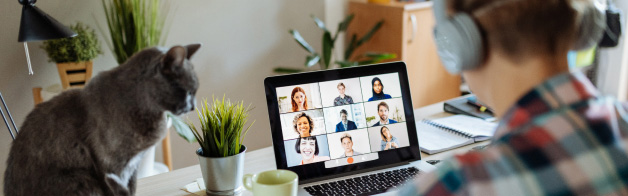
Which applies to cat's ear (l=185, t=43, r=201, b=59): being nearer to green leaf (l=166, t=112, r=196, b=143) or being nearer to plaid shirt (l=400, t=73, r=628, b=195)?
green leaf (l=166, t=112, r=196, b=143)

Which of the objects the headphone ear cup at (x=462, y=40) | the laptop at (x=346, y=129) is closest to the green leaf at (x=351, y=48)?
the laptop at (x=346, y=129)

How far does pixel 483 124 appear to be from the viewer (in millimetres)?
1907

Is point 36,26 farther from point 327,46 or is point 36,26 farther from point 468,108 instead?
point 327,46

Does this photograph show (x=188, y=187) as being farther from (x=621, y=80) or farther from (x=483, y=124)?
(x=621, y=80)

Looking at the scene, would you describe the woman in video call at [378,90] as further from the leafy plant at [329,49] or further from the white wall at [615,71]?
the white wall at [615,71]

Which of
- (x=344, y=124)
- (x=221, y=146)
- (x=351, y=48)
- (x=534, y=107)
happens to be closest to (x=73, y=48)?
(x=221, y=146)

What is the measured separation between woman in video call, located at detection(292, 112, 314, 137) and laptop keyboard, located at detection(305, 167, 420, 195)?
14 centimetres

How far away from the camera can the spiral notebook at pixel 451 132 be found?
1733 millimetres

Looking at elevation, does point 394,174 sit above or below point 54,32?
below

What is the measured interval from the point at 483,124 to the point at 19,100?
200cm

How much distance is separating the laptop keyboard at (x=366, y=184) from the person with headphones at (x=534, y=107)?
610mm

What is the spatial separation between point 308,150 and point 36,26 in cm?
72

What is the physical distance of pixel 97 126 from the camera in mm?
1020

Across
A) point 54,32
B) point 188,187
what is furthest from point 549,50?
point 54,32
